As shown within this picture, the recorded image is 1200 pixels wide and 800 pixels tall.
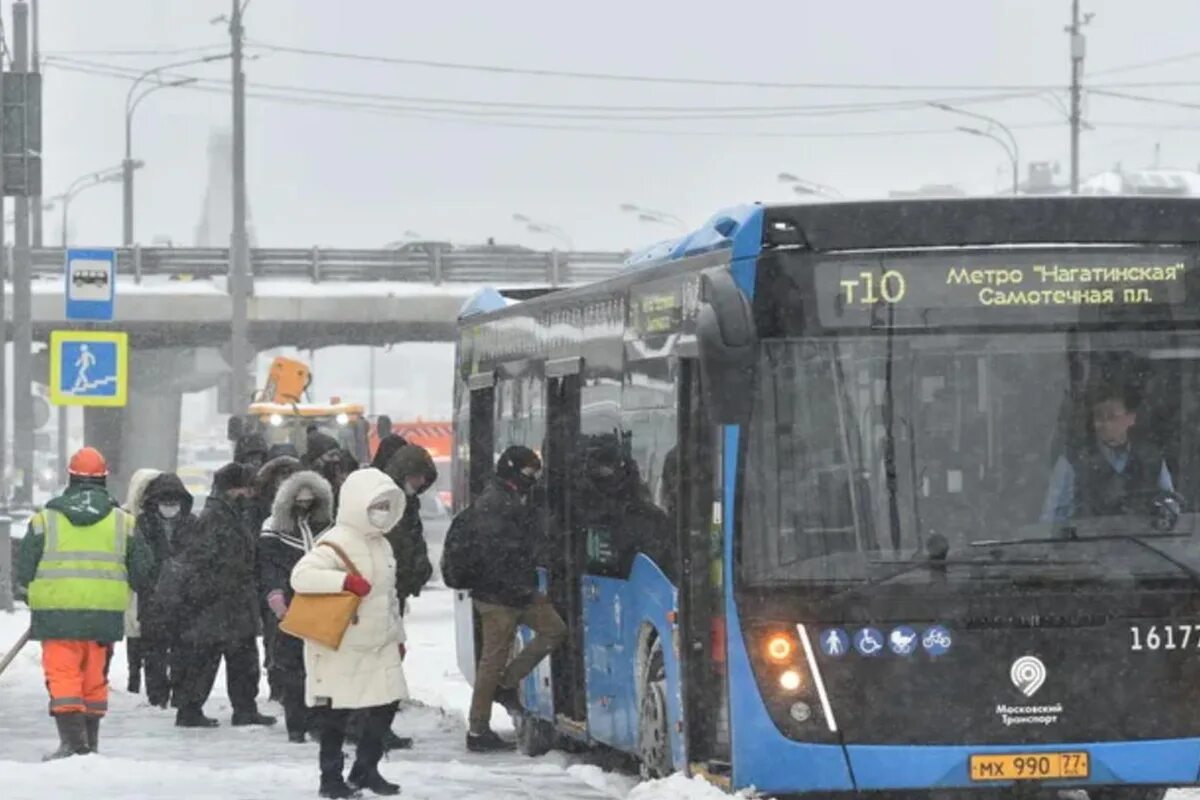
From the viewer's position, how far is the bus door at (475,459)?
17.5m

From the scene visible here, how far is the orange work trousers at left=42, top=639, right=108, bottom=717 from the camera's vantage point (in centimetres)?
1517

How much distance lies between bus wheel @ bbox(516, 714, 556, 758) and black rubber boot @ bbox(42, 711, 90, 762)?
2566 millimetres

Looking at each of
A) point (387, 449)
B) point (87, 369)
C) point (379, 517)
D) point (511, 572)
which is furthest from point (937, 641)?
point (87, 369)

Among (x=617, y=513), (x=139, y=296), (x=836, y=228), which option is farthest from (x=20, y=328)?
(x=836, y=228)

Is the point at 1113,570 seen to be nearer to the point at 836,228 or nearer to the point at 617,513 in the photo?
the point at 836,228

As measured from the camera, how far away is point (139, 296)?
6119cm

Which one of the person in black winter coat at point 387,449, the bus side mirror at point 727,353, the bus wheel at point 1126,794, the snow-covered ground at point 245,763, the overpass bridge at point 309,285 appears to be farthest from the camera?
the overpass bridge at point 309,285

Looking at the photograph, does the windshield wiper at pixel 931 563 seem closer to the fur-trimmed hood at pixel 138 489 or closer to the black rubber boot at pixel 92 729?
the black rubber boot at pixel 92 729

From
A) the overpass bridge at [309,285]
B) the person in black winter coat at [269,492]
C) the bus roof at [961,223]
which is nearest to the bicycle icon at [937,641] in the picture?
the bus roof at [961,223]

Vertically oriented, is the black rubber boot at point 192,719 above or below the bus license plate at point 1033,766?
below

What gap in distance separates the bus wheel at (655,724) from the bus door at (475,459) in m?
4.06

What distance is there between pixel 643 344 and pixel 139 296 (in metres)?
49.0

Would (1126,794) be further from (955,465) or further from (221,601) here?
(221,601)

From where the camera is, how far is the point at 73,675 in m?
15.2
